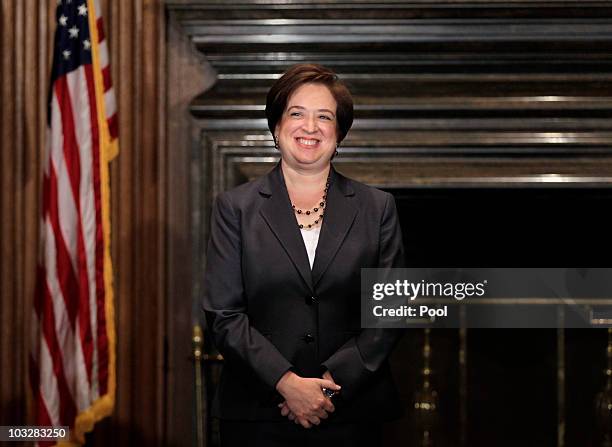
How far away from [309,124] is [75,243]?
138 centimetres

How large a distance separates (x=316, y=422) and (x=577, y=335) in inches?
79.4

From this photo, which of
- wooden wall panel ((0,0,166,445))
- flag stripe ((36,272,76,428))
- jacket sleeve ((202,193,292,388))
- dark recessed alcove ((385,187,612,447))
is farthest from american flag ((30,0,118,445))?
dark recessed alcove ((385,187,612,447))

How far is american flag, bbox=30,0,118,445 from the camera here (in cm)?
317

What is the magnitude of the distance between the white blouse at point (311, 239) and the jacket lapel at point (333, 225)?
0.08ft

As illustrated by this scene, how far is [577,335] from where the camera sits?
3.79 metres

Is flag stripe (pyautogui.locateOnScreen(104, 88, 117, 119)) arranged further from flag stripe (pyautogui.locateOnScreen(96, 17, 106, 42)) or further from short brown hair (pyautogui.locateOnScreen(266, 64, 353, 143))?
short brown hair (pyautogui.locateOnScreen(266, 64, 353, 143))

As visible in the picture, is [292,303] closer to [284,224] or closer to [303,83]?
[284,224]

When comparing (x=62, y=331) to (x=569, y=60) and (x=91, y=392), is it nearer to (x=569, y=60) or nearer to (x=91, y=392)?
(x=91, y=392)

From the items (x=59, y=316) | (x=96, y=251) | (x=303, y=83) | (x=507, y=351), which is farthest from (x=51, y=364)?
(x=507, y=351)

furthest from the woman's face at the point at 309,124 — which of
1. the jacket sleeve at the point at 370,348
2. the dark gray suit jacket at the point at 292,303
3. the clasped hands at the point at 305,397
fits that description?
the clasped hands at the point at 305,397

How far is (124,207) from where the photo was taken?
11.2ft

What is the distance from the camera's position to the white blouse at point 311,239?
2.17 metres

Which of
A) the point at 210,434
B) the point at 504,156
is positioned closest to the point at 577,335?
the point at 504,156

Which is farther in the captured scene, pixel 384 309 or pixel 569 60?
pixel 569 60
